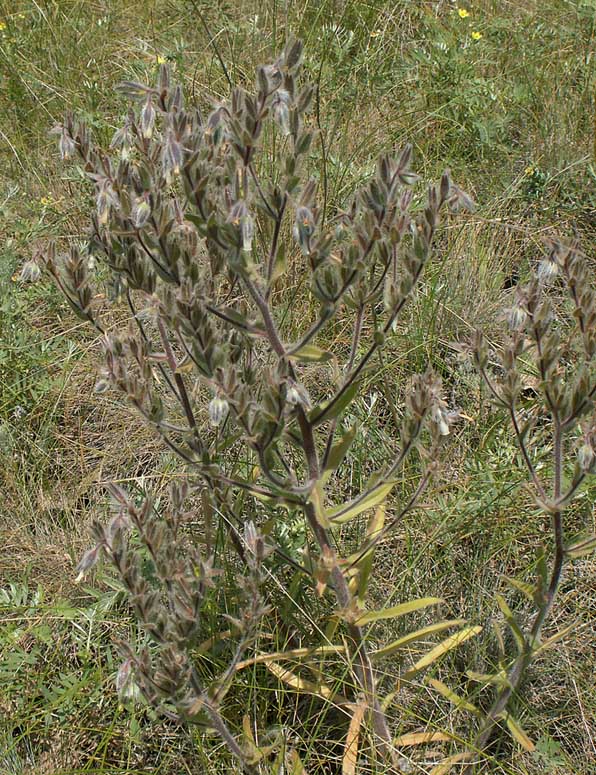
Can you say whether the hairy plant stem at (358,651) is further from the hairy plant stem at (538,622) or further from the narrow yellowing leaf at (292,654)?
the hairy plant stem at (538,622)

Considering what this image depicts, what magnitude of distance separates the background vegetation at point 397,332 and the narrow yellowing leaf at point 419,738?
0.07 metres

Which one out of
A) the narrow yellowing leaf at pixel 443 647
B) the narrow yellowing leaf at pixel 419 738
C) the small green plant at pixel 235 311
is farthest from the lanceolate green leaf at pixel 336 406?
the narrow yellowing leaf at pixel 419 738

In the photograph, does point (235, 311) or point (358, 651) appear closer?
point (235, 311)

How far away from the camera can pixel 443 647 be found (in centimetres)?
231

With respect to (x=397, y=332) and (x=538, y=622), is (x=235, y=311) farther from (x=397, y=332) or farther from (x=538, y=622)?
(x=397, y=332)

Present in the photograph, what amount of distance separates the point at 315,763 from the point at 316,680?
0.83ft

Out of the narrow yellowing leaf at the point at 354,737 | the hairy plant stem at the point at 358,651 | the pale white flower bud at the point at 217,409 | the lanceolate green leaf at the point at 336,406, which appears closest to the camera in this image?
the pale white flower bud at the point at 217,409

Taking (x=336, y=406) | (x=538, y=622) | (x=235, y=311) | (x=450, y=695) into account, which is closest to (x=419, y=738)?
(x=450, y=695)

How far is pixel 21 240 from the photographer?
3.86m

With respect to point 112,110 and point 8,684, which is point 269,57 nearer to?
point 112,110

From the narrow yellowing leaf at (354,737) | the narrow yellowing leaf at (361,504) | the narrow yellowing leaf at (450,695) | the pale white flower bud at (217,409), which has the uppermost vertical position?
the pale white flower bud at (217,409)

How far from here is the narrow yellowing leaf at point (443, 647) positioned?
2295 mm

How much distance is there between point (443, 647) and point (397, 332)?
1.49 metres

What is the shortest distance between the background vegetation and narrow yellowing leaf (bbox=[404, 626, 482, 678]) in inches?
6.0
